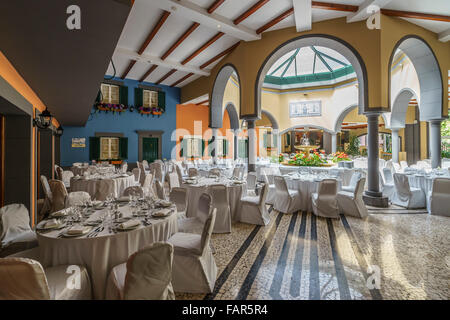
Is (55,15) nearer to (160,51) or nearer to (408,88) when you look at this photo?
(160,51)

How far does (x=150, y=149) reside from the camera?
1236 cm

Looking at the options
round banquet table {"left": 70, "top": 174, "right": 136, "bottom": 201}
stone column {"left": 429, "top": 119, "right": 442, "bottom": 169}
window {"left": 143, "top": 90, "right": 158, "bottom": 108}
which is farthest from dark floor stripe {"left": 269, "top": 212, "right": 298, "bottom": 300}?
window {"left": 143, "top": 90, "right": 158, "bottom": 108}

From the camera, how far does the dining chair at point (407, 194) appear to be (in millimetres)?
5316

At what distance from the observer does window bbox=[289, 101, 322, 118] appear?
13805 millimetres

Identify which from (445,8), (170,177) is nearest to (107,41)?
(170,177)

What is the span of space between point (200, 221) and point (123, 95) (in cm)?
1034

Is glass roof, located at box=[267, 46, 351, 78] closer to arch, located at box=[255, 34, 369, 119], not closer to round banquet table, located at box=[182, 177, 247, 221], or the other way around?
arch, located at box=[255, 34, 369, 119]

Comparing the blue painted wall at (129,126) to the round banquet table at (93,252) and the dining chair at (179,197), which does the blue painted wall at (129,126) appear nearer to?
the dining chair at (179,197)

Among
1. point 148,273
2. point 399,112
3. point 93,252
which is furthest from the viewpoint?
point 399,112

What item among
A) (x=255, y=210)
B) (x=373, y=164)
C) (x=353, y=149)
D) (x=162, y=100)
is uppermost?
(x=162, y=100)

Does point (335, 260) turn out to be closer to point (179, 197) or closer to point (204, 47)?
point (179, 197)

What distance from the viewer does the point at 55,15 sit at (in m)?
1.65

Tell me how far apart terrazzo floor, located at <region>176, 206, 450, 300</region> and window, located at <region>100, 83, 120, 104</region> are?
995cm

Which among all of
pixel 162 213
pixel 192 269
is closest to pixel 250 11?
pixel 162 213
